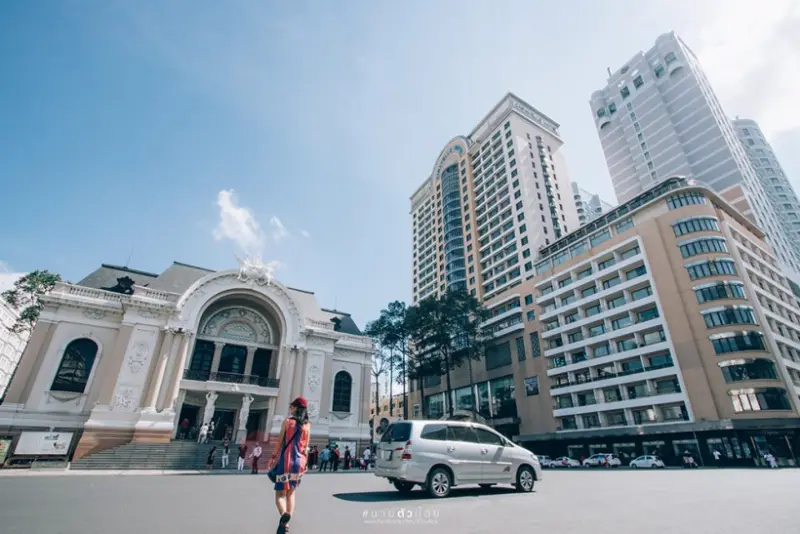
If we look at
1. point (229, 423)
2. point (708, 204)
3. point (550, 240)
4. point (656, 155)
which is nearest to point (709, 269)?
point (708, 204)

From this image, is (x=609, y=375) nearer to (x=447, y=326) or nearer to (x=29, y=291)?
(x=447, y=326)

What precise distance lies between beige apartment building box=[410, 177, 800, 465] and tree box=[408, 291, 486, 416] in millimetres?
7830

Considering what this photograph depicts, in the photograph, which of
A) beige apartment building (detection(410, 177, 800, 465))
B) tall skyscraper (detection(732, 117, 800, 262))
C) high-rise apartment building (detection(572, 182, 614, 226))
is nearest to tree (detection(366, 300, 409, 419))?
beige apartment building (detection(410, 177, 800, 465))

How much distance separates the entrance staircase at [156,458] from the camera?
806 inches

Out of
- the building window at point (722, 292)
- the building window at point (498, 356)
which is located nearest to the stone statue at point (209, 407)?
the building window at point (498, 356)

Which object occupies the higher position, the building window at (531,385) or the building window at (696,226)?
the building window at (696,226)

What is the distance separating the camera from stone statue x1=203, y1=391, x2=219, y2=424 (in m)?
25.9

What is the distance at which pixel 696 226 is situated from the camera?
36781 mm

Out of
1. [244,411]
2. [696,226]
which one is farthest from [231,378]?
[696,226]

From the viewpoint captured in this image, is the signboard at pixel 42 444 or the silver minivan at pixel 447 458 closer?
the silver minivan at pixel 447 458

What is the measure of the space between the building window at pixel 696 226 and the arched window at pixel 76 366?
164 ft

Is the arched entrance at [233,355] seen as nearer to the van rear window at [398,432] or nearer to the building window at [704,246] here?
the van rear window at [398,432]

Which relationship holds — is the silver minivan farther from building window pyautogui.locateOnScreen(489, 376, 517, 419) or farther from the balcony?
building window pyautogui.locateOnScreen(489, 376, 517, 419)

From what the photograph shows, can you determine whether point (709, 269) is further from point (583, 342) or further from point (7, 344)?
point (7, 344)
